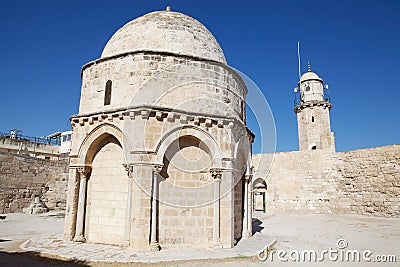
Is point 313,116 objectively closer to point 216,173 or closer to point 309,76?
point 309,76

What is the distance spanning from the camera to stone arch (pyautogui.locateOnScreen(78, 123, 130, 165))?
341 inches

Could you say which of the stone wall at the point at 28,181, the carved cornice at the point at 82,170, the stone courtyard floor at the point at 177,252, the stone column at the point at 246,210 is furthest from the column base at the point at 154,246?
the stone wall at the point at 28,181

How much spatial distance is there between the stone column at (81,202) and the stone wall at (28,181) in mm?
12066

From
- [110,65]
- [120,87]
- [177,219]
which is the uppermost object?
[110,65]

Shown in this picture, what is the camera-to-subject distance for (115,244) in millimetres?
→ 8305

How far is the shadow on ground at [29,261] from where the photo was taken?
693 cm

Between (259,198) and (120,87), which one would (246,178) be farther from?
(259,198)

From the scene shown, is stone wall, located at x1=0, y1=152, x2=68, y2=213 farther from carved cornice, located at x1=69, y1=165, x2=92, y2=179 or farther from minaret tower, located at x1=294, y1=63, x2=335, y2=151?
minaret tower, located at x1=294, y1=63, x2=335, y2=151

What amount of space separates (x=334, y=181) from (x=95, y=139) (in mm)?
18417

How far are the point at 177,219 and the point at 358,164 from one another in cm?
1664

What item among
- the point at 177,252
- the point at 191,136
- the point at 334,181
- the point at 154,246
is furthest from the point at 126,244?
the point at 334,181

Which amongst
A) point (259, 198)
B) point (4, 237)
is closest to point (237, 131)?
point (4, 237)

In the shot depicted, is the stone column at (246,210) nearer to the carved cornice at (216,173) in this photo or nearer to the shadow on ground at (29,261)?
the carved cornice at (216,173)

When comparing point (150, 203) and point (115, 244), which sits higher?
point (150, 203)
